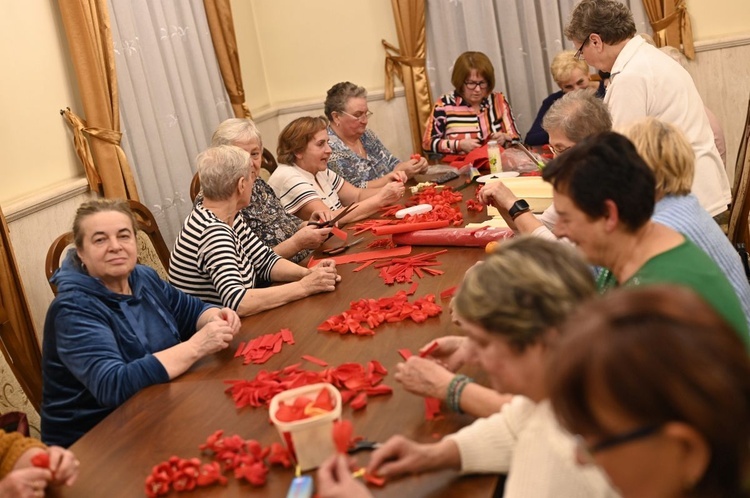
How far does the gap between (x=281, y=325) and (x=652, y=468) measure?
1.83 meters

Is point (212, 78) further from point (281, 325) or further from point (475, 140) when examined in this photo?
point (281, 325)

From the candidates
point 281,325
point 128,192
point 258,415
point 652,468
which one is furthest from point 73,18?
point 652,468

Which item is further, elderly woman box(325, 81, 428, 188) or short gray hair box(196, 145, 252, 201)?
elderly woman box(325, 81, 428, 188)

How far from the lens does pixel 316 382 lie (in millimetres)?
2049

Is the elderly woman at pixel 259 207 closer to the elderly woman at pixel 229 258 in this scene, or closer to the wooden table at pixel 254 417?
the elderly woman at pixel 229 258

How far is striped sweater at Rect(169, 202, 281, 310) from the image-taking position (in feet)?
9.49

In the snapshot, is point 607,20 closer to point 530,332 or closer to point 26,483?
point 530,332

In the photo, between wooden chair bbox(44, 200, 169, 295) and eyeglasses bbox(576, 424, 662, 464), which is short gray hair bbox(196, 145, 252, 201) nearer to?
wooden chair bbox(44, 200, 169, 295)

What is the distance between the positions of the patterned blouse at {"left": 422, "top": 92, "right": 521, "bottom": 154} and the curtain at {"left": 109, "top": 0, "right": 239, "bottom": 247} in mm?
1301

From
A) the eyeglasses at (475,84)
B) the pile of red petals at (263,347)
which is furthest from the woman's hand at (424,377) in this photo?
the eyeglasses at (475,84)

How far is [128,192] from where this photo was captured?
407 cm

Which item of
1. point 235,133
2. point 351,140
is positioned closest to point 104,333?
point 235,133

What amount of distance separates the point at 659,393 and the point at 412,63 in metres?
5.04

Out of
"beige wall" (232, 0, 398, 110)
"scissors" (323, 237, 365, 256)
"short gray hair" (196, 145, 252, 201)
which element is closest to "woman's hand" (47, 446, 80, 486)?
"short gray hair" (196, 145, 252, 201)
